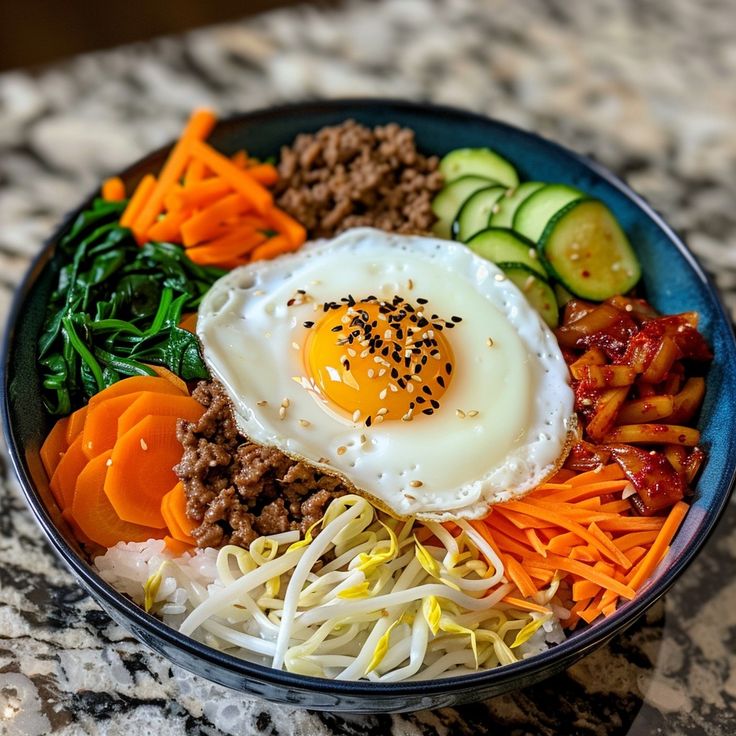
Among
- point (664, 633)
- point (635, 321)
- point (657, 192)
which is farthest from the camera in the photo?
point (657, 192)

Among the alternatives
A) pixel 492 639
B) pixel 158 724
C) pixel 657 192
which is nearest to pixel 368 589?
pixel 492 639

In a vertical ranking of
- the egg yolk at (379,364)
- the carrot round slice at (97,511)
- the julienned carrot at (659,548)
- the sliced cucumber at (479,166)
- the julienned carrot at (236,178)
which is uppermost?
the sliced cucumber at (479,166)

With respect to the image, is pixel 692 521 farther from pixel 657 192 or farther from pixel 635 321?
pixel 657 192

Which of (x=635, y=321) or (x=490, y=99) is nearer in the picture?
(x=635, y=321)

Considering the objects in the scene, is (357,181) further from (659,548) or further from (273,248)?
(659,548)

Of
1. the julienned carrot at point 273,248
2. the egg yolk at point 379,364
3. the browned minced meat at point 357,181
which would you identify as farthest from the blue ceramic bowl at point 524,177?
the egg yolk at point 379,364

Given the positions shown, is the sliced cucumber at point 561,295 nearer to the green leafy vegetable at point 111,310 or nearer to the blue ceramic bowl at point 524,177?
the blue ceramic bowl at point 524,177

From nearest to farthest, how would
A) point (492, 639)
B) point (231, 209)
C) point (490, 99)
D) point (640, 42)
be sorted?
point (492, 639)
point (231, 209)
point (490, 99)
point (640, 42)
